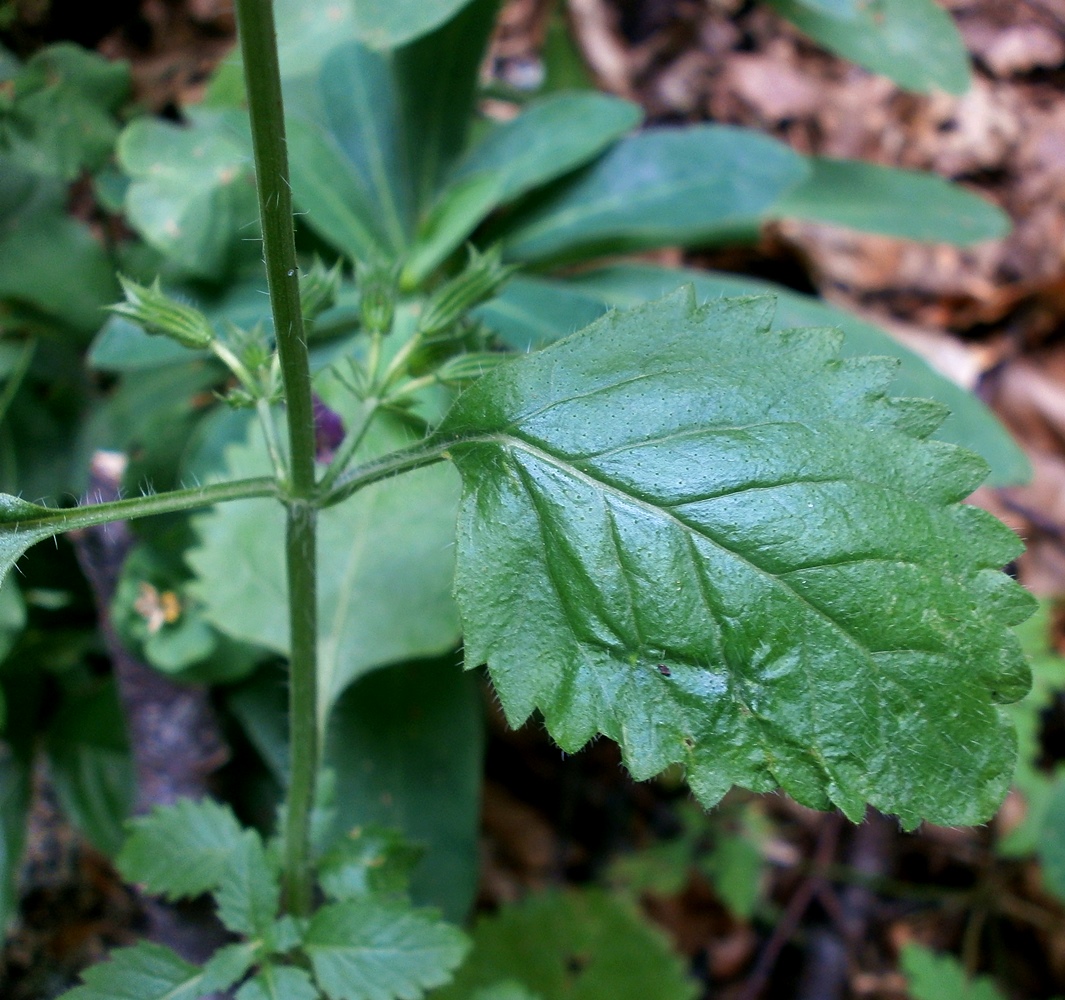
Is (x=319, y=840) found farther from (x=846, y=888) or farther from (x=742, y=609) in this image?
(x=846, y=888)

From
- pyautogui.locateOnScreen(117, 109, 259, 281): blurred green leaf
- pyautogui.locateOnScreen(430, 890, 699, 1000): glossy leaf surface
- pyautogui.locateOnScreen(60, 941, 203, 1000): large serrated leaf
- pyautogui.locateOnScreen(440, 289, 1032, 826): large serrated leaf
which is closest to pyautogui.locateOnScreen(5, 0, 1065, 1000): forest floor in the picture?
pyautogui.locateOnScreen(430, 890, 699, 1000): glossy leaf surface

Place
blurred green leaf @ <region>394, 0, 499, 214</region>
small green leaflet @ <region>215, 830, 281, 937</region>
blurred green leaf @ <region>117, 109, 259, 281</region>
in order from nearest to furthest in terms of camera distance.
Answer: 1. small green leaflet @ <region>215, 830, 281, 937</region>
2. blurred green leaf @ <region>117, 109, 259, 281</region>
3. blurred green leaf @ <region>394, 0, 499, 214</region>

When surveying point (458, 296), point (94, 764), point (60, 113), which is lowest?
point (94, 764)

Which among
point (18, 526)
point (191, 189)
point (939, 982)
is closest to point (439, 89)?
point (191, 189)

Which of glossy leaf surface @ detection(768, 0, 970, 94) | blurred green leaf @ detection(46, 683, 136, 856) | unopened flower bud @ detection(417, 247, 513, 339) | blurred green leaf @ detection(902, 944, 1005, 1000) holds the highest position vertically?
glossy leaf surface @ detection(768, 0, 970, 94)

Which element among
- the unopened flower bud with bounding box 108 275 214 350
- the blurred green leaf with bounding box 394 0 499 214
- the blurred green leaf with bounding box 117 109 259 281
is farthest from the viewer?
the blurred green leaf with bounding box 394 0 499 214

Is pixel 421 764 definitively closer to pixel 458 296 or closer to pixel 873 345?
pixel 458 296

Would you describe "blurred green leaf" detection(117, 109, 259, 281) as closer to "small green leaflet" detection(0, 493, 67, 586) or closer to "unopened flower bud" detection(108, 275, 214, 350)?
"unopened flower bud" detection(108, 275, 214, 350)
